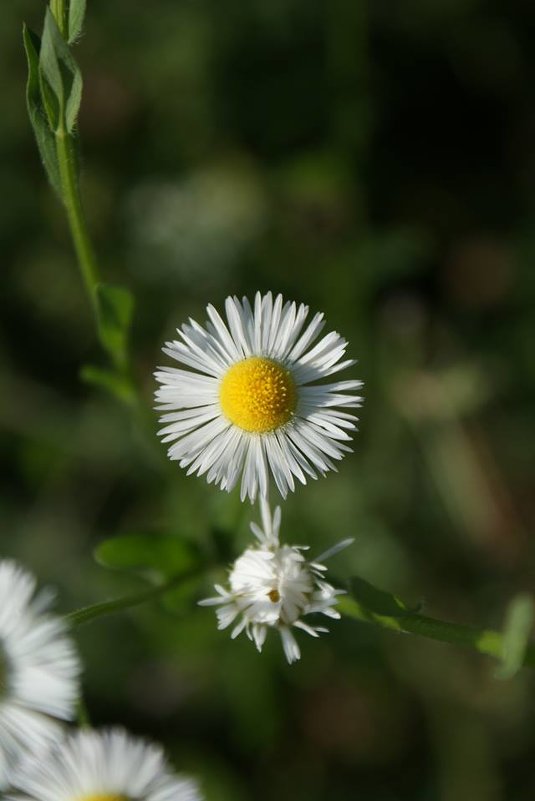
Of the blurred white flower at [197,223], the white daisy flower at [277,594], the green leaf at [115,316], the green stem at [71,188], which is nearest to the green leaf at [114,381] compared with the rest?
the green leaf at [115,316]

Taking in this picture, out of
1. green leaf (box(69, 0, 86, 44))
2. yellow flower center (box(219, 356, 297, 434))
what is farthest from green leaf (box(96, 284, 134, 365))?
green leaf (box(69, 0, 86, 44))

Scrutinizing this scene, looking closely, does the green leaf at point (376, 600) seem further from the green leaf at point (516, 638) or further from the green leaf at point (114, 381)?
the green leaf at point (114, 381)

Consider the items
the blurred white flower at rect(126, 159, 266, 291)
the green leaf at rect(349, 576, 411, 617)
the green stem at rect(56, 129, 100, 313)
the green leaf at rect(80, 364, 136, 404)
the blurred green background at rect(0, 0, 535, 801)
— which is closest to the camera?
the green leaf at rect(349, 576, 411, 617)

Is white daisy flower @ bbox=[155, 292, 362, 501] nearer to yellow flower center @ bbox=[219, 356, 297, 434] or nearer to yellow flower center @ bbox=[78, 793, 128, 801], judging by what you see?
yellow flower center @ bbox=[219, 356, 297, 434]

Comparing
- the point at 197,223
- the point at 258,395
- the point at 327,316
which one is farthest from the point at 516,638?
the point at 197,223

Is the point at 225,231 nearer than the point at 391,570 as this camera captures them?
No

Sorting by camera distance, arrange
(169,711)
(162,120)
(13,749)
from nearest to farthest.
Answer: (13,749)
(169,711)
(162,120)

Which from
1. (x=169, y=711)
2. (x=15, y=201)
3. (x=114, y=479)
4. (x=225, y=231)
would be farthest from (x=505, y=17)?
(x=169, y=711)

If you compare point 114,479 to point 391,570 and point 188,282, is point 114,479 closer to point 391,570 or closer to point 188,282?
point 188,282
